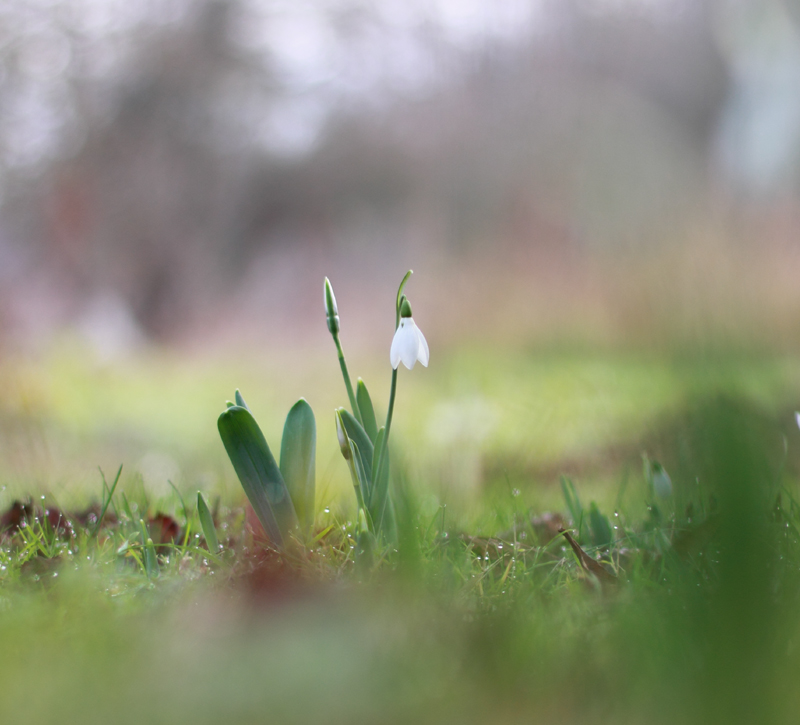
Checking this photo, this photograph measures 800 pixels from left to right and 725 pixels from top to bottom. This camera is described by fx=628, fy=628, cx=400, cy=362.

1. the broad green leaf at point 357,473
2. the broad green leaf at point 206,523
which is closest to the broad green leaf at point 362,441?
the broad green leaf at point 357,473

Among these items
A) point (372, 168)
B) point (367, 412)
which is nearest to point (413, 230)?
point (372, 168)

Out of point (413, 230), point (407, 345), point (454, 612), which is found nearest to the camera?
point (454, 612)

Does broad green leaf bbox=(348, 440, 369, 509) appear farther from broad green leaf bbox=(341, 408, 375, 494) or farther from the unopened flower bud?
the unopened flower bud

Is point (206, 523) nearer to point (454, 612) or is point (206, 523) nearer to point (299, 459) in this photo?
point (299, 459)

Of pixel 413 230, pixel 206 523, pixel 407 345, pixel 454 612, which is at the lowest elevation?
pixel 454 612

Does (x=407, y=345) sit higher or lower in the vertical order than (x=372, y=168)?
lower

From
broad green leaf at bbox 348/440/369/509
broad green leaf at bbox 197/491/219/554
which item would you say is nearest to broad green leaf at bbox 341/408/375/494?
broad green leaf at bbox 348/440/369/509

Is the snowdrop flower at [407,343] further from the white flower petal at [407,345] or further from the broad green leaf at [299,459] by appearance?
the broad green leaf at [299,459]
